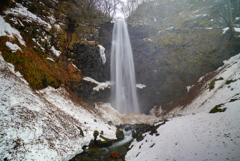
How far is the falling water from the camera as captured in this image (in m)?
24.2

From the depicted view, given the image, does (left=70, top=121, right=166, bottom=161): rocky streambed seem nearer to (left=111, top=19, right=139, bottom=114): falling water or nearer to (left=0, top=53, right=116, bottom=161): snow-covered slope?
(left=0, top=53, right=116, bottom=161): snow-covered slope

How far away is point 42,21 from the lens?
15.1m

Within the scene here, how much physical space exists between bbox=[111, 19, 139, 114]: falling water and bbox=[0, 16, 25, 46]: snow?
16122mm

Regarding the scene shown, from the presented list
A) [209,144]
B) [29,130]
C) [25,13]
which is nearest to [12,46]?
[25,13]

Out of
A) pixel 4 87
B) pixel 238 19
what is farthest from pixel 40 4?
pixel 238 19

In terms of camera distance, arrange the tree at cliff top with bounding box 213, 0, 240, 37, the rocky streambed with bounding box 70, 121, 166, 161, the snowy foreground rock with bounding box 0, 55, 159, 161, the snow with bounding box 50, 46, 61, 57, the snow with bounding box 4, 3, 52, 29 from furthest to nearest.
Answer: the tree at cliff top with bounding box 213, 0, 240, 37
the snow with bounding box 50, 46, 61, 57
the snow with bounding box 4, 3, 52, 29
the rocky streambed with bounding box 70, 121, 166, 161
the snowy foreground rock with bounding box 0, 55, 159, 161

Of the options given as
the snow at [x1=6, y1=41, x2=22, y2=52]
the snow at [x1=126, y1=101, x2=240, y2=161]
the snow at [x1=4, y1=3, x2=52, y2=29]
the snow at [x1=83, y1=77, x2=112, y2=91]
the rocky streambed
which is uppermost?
the snow at [x1=4, y1=3, x2=52, y2=29]

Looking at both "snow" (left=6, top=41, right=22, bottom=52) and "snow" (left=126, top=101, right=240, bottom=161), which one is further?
"snow" (left=6, top=41, right=22, bottom=52)

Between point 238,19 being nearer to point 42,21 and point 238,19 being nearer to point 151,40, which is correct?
point 151,40

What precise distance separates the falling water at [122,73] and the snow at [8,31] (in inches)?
635

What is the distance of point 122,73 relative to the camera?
25875 mm

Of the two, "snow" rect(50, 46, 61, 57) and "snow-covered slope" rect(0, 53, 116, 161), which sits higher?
"snow" rect(50, 46, 61, 57)

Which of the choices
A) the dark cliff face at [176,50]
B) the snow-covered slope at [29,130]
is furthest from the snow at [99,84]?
the snow-covered slope at [29,130]

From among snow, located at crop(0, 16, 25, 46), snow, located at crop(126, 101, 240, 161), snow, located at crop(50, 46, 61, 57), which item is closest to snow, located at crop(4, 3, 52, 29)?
snow, located at crop(0, 16, 25, 46)
